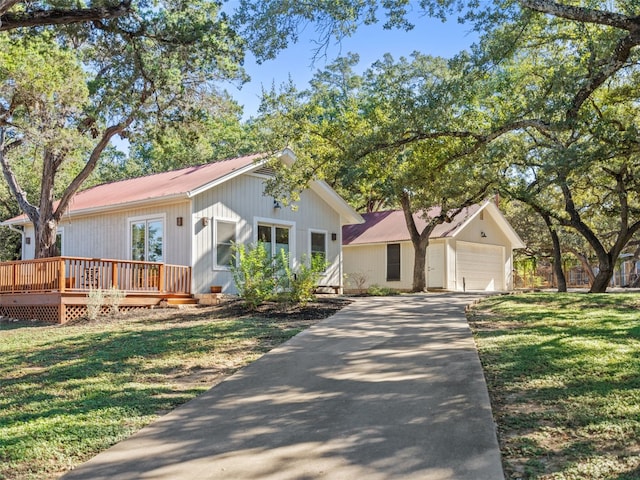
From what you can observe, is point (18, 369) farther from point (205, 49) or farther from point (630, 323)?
point (630, 323)

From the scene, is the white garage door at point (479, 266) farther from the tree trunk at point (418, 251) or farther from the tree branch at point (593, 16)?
the tree branch at point (593, 16)

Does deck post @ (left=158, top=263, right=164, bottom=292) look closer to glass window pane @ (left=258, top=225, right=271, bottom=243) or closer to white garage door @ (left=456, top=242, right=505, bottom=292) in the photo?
glass window pane @ (left=258, top=225, right=271, bottom=243)

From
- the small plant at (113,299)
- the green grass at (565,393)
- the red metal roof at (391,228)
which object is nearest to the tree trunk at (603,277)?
the red metal roof at (391,228)

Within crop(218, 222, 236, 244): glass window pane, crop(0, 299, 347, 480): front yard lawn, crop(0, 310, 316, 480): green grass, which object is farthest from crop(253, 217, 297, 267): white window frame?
crop(0, 310, 316, 480): green grass

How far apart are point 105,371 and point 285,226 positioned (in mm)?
11400

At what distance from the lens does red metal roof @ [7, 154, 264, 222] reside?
1567 cm

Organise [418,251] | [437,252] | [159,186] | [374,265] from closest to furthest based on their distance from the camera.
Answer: [159,186], [418,251], [437,252], [374,265]

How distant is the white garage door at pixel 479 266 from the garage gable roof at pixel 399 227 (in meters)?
0.93

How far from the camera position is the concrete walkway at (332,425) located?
4.14m

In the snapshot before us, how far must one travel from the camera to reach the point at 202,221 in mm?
15633

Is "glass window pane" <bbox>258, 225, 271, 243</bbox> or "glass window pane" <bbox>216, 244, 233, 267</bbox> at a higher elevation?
"glass window pane" <bbox>258, 225, 271, 243</bbox>

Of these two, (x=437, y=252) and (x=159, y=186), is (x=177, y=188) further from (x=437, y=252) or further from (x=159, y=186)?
(x=437, y=252)

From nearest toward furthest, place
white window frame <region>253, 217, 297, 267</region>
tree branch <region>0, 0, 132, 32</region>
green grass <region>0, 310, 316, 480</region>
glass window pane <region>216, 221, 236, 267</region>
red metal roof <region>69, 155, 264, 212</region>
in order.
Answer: green grass <region>0, 310, 316, 480</region>, tree branch <region>0, 0, 132, 32</region>, red metal roof <region>69, 155, 264, 212</region>, glass window pane <region>216, 221, 236, 267</region>, white window frame <region>253, 217, 297, 267</region>

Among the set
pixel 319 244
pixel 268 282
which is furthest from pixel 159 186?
pixel 268 282
